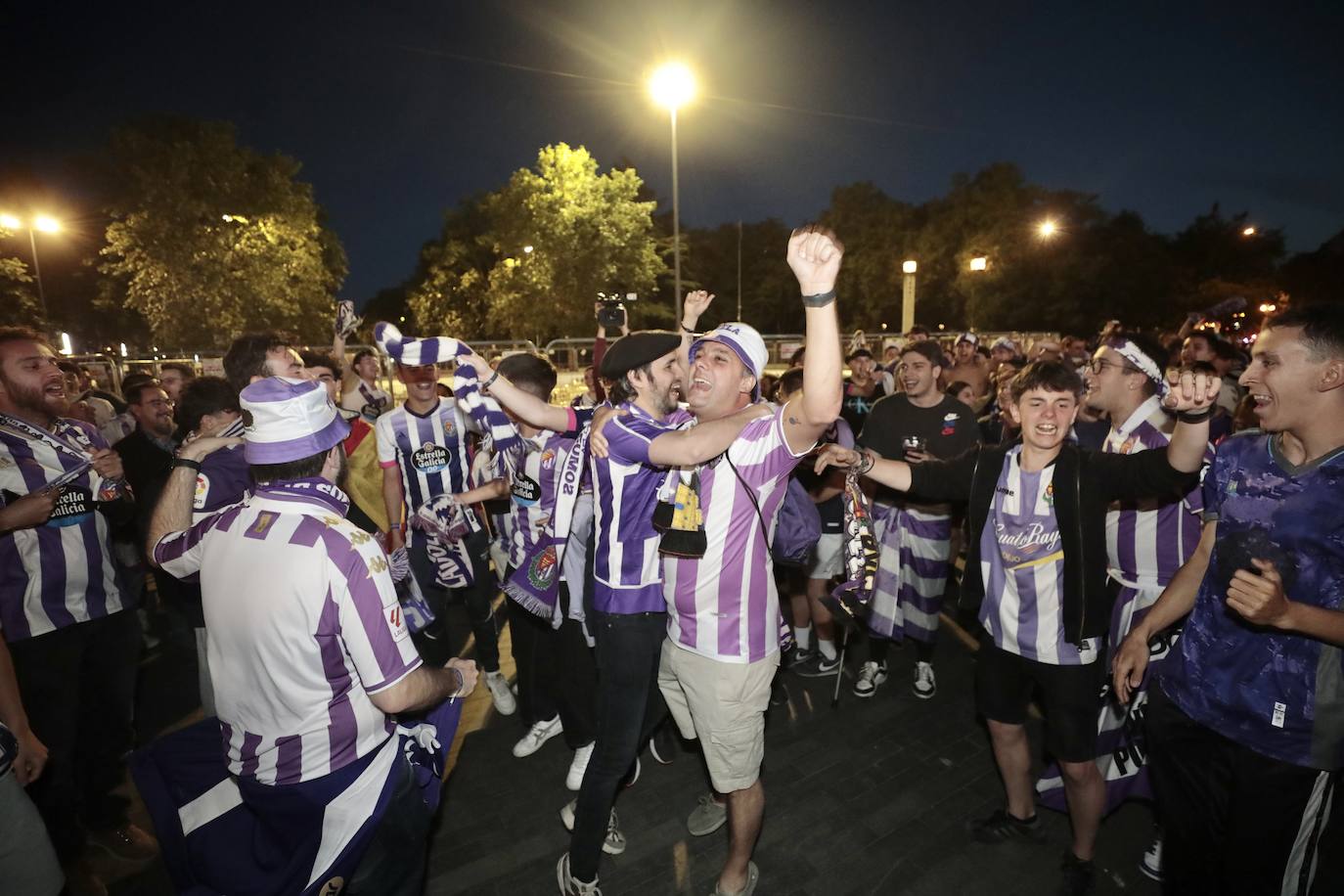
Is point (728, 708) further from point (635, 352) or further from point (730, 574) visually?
point (635, 352)

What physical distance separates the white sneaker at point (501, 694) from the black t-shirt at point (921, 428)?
3268mm

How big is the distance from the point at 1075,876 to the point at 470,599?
396 centimetres

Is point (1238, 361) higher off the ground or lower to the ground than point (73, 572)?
higher

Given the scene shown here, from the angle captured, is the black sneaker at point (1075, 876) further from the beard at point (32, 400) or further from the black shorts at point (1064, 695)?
the beard at point (32, 400)

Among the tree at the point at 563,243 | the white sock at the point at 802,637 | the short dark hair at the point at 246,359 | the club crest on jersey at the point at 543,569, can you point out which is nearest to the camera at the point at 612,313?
the club crest on jersey at the point at 543,569

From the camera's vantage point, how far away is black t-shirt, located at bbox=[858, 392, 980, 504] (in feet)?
15.6

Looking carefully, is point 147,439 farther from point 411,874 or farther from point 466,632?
point 411,874

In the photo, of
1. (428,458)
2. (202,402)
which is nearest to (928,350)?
(428,458)

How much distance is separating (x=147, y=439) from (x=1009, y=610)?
6.16m

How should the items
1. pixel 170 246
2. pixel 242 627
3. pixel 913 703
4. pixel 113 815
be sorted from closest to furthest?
pixel 242 627, pixel 113 815, pixel 913 703, pixel 170 246

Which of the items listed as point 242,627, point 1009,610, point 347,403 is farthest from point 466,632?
point 1009,610

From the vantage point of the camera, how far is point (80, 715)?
352 centimetres

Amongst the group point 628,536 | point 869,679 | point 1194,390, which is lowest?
point 869,679

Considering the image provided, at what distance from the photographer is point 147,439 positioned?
4.90 metres
